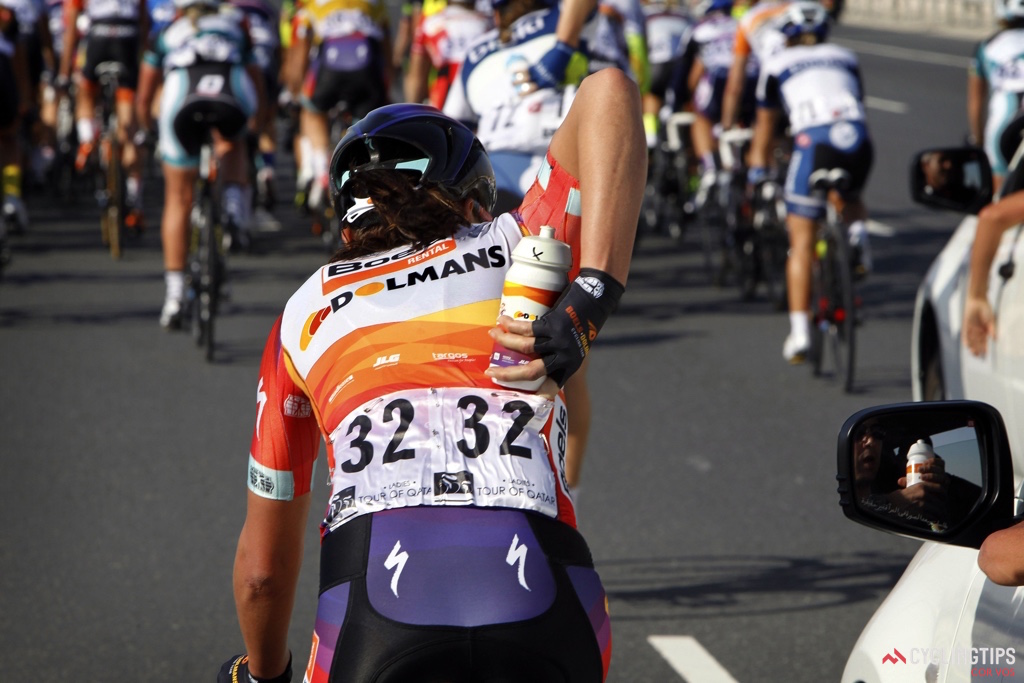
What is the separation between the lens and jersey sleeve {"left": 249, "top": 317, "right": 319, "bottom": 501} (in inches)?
106

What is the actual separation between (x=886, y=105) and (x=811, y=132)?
13.9 metres

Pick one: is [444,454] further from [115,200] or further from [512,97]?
[115,200]

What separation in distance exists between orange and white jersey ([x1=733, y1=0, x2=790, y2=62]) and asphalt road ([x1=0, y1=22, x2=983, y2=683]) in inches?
74.5

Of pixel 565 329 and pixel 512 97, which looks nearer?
pixel 565 329

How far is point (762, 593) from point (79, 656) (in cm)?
248

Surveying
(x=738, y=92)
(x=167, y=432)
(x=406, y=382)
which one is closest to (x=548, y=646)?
(x=406, y=382)

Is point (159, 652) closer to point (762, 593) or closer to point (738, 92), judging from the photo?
point (762, 593)

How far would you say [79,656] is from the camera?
5.23 metres

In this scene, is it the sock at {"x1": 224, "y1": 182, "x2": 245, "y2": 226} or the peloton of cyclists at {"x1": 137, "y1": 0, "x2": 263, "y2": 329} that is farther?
the sock at {"x1": 224, "y1": 182, "x2": 245, "y2": 226}

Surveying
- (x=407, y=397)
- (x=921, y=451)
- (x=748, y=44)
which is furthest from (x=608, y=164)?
(x=748, y=44)

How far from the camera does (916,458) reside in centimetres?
256

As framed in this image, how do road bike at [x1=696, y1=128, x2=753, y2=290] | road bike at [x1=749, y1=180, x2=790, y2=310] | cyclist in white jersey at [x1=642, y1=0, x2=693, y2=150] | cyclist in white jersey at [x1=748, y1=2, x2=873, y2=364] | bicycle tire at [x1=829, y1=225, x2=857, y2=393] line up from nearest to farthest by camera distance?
bicycle tire at [x1=829, y1=225, x2=857, y2=393] → cyclist in white jersey at [x1=748, y1=2, x2=873, y2=364] → road bike at [x1=749, y1=180, x2=790, y2=310] → road bike at [x1=696, y1=128, x2=753, y2=290] → cyclist in white jersey at [x1=642, y1=0, x2=693, y2=150]

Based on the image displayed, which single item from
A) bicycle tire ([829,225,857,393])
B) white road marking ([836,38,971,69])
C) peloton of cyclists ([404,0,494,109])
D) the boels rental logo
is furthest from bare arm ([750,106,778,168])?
white road marking ([836,38,971,69])

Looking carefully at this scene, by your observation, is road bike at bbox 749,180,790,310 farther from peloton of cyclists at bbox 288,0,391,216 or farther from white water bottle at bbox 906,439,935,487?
white water bottle at bbox 906,439,935,487
